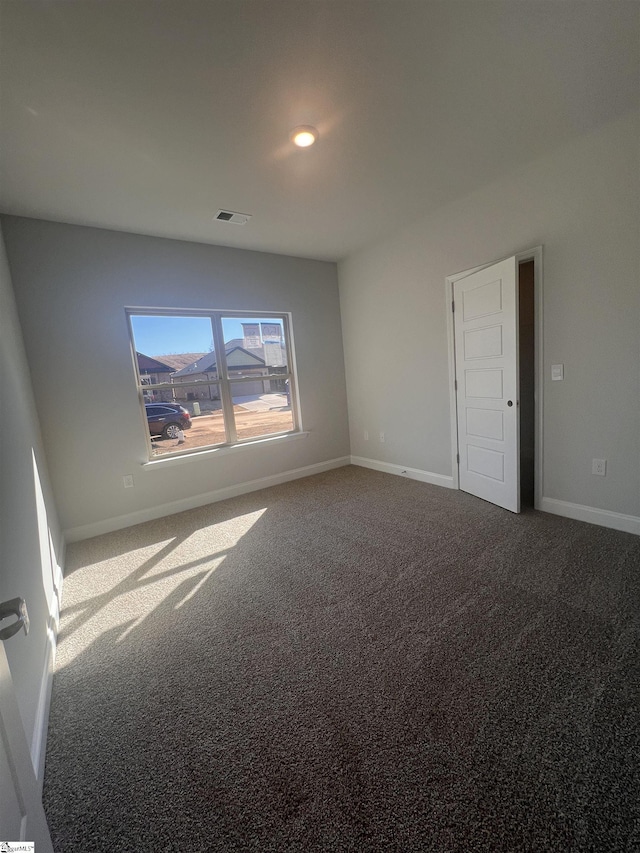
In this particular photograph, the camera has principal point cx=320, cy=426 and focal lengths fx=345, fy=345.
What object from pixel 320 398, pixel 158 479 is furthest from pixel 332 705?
pixel 320 398

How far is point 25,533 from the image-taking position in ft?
5.53

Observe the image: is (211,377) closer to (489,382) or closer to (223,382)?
(223,382)

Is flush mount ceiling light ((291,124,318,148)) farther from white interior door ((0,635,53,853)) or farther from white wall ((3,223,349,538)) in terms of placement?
white interior door ((0,635,53,853))

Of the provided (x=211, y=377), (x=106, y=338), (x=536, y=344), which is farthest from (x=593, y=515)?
(x=106, y=338)

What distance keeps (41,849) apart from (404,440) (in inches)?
153

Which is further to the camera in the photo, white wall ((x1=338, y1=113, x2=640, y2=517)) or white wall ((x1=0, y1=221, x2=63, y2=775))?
white wall ((x1=338, y1=113, x2=640, y2=517))

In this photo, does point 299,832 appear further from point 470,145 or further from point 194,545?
point 470,145

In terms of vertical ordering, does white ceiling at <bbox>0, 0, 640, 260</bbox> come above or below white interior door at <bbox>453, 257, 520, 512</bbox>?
above

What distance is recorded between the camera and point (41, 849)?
2.42ft

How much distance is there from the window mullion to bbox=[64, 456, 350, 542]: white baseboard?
60 cm

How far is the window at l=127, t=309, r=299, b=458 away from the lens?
11.8ft

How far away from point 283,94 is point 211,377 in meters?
2.68

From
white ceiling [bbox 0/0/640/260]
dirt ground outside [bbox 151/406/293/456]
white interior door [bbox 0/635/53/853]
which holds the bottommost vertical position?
white interior door [bbox 0/635/53/853]

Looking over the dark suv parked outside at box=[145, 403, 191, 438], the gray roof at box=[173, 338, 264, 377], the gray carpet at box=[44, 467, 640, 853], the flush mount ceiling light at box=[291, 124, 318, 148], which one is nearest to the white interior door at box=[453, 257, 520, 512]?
the gray carpet at box=[44, 467, 640, 853]
